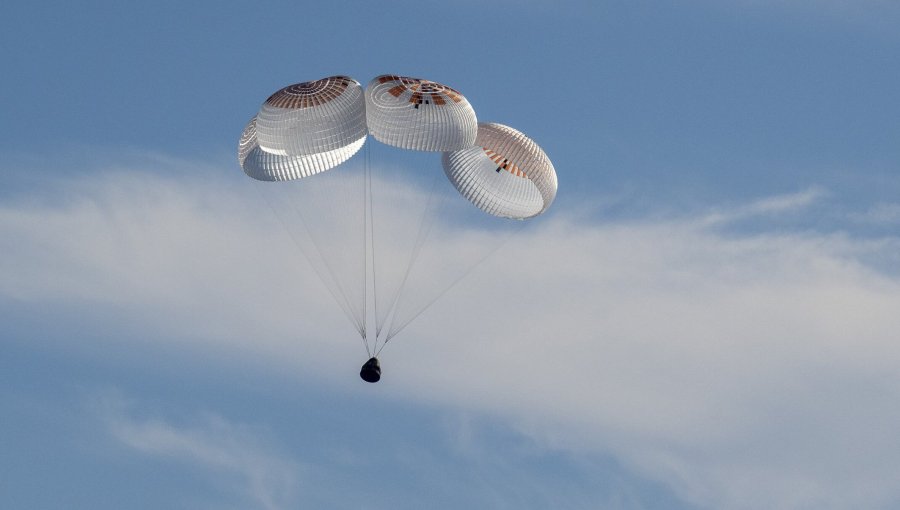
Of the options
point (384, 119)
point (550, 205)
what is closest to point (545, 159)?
A: point (550, 205)

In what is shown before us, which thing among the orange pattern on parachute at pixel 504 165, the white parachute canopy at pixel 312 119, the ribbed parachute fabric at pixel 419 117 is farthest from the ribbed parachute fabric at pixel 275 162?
the orange pattern on parachute at pixel 504 165

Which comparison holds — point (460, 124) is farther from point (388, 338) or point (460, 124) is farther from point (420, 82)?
point (388, 338)

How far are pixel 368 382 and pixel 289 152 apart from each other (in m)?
7.57

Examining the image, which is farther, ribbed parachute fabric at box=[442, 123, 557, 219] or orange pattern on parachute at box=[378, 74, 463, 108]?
ribbed parachute fabric at box=[442, 123, 557, 219]

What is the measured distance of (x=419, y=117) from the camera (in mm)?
61062

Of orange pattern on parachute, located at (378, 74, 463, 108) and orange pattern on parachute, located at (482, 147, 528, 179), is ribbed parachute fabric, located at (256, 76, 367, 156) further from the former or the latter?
orange pattern on parachute, located at (482, 147, 528, 179)

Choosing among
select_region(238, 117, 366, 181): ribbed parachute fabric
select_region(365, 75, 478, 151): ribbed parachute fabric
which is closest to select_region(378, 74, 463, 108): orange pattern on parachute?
select_region(365, 75, 478, 151): ribbed parachute fabric

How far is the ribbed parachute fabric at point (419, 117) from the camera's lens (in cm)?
6106

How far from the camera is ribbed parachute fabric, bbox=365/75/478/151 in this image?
61.1 m

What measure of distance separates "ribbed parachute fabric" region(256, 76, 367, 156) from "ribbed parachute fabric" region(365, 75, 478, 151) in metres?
0.60

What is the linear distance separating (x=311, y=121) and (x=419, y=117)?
3332 mm

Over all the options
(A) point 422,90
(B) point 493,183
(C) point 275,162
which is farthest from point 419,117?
(C) point 275,162

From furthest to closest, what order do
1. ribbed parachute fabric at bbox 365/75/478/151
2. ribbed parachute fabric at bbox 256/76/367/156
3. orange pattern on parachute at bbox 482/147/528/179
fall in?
orange pattern on parachute at bbox 482/147/528/179
ribbed parachute fabric at bbox 256/76/367/156
ribbed parachute fabric at bbox 365/75/478/151

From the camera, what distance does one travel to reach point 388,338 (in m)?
63.4
